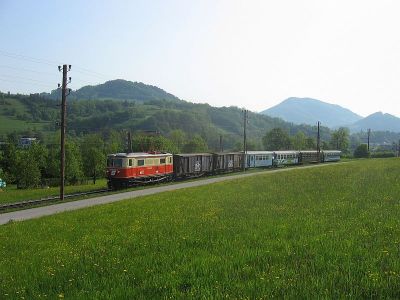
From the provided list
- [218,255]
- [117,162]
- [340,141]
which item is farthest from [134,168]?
[340,141]

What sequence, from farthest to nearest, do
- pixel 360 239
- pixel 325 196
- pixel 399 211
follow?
pixel 325 196
pixel 399 211
pixel 360 239

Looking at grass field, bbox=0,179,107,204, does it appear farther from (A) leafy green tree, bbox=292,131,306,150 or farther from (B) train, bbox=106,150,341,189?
(A) leafy green tree, bbox=292,131,306,150

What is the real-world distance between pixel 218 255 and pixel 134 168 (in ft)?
106

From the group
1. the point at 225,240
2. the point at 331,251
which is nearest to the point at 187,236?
the point at 225,240

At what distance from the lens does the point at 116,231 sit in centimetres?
1619

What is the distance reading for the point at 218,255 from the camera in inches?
417

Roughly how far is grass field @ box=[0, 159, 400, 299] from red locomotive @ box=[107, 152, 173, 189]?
2142cm

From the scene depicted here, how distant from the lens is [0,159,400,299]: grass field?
8.12 meters

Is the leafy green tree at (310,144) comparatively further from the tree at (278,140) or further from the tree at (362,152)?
the tree at (362,152)

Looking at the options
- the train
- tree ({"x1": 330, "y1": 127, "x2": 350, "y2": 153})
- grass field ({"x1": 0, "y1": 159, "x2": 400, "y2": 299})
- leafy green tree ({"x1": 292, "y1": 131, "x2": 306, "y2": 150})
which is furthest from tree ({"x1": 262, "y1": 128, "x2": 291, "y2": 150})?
grass field ({"x1": 0, "y1": 159, "x2": 400, "y2": 299})

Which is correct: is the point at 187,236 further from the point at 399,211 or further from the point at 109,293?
the point at 399,211

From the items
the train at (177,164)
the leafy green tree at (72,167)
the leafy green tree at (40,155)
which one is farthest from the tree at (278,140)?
the leafy green tree at (40,155)

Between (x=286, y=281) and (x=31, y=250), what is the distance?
Answer: 931cm

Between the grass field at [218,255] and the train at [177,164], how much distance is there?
21.7 metres
